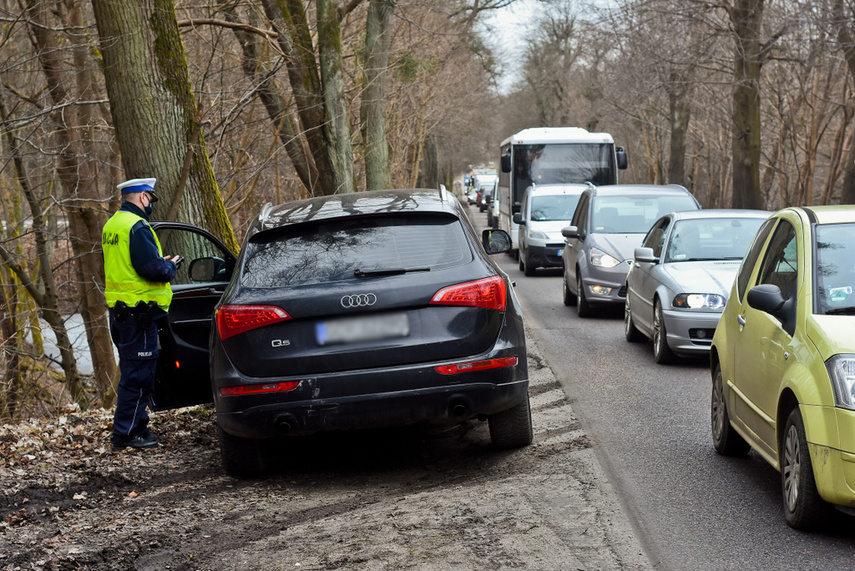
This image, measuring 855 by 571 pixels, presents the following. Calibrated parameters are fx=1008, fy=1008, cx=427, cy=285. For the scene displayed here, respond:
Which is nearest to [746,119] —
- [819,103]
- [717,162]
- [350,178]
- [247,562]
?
[819,103]

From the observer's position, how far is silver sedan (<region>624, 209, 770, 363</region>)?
9.63 meters

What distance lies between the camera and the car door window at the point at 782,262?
529cm

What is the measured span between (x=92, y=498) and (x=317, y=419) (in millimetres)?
1499

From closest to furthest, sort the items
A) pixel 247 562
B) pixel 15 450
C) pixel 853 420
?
pixel 853 420 < pixel 247 562 < pixel 15 450

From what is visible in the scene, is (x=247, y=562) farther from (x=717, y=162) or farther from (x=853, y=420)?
(x=717, y=162)

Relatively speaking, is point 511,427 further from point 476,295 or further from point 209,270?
point 209,270

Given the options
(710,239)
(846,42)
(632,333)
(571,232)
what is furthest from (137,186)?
(846,42)

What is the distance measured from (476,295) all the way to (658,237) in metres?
6.21

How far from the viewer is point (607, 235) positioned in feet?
46.5

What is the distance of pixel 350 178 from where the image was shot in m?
18.5

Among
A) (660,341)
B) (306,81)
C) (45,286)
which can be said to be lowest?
(660,341)

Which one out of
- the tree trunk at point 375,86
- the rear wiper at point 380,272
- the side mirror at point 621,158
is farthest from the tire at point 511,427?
the side mirror at point 621,158

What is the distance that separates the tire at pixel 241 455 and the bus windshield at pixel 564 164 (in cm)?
1971

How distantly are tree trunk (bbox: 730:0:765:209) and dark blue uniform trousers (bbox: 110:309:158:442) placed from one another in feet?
65.9
